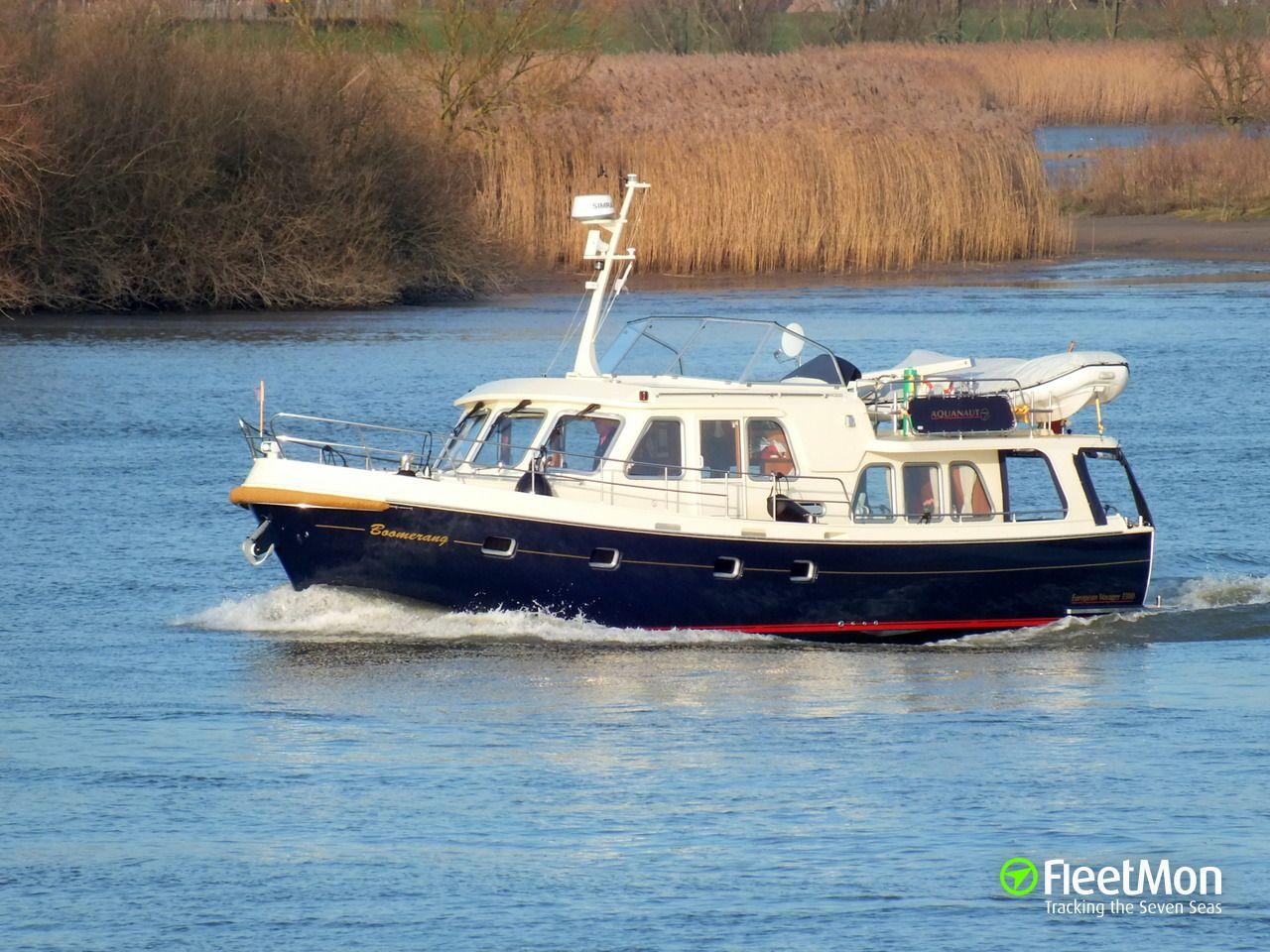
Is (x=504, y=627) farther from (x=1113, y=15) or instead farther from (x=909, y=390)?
(x=1113, y=15)

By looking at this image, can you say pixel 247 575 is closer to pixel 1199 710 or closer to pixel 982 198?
Result: pixel 1199 710

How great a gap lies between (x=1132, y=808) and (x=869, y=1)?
75.0m

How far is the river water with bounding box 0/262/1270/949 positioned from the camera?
36.3 ft

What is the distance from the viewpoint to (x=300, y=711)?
1462 centimetres

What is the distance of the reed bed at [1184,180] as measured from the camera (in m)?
52.7

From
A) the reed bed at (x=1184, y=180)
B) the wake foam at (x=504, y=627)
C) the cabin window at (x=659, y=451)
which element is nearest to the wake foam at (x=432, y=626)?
the wake foam at (x=504, y=627)

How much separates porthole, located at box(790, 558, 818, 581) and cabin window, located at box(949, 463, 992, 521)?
5.23 feet

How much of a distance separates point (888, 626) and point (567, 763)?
4.66 meters

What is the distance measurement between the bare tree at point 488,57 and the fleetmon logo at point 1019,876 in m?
35.5

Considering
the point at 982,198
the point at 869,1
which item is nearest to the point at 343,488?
the point at 982,198

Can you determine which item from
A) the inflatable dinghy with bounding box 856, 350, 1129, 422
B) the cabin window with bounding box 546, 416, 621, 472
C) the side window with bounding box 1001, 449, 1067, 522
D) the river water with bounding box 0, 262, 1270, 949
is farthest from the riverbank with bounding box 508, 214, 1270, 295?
the cabin window with bounding box 546, 416, 621, 472

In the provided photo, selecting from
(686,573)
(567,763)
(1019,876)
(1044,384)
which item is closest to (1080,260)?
(1044,384)

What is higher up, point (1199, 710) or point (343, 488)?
point (343, 488)

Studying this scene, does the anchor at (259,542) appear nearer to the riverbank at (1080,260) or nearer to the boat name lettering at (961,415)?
the boat name lettering at (961,415)
